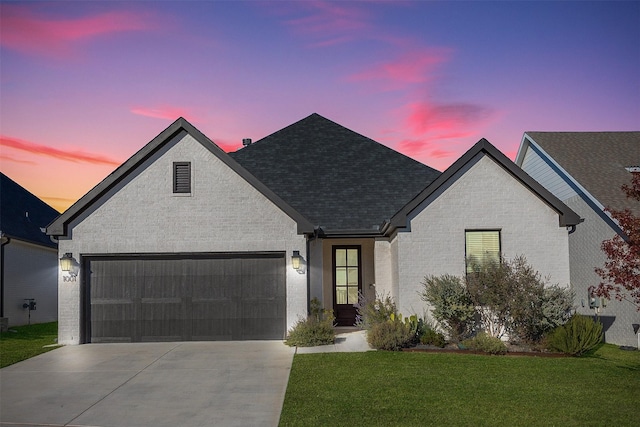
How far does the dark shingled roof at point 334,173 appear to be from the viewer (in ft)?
67.7

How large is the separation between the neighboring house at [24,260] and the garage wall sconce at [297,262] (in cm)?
1184

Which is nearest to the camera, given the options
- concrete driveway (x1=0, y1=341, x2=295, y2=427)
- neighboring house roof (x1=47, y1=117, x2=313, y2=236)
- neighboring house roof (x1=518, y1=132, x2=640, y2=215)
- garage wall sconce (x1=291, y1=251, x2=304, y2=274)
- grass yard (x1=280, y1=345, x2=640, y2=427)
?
grass yard (x1=280, y1=345, x2=640, y2=427)

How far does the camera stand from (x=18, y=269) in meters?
A: 25.8

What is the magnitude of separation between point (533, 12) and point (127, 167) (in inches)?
463

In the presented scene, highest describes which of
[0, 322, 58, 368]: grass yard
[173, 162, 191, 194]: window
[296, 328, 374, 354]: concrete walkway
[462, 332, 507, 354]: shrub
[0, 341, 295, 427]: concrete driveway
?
[173, 162, 191, 194]: window

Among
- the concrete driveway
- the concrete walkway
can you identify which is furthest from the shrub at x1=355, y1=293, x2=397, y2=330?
the concrete driveway

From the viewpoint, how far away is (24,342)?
1892cm

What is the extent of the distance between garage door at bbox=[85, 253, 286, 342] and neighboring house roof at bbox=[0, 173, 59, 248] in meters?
8.82

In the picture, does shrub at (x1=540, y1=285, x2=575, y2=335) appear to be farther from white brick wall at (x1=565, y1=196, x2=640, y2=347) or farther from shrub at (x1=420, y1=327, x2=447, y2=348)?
white brick wall at (x1=565, y1=196, x2=640, y2=347)

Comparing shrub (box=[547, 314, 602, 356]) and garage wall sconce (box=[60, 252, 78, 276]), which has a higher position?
garage wall sconce (box=[60, 252, 78, 276])

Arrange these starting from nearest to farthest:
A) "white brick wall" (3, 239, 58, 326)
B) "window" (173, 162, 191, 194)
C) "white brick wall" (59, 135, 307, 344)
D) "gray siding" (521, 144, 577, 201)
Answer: "white brick wall" (59, 135, 307, 344) → "window" (173, 162, 191, 194) → "gray siding" (521, 144, 577, 201) → "white brick wall" (3, 239, 58, 326)

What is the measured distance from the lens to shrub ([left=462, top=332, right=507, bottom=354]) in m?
14.9

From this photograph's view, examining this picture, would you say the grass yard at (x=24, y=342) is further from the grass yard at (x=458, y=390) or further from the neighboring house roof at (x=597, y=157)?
the neighboring house roof at (x=597, y=157)

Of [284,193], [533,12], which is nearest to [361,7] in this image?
[533,12]
